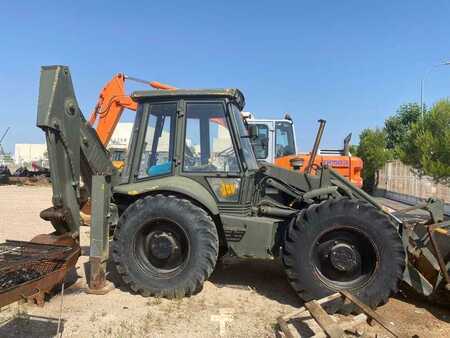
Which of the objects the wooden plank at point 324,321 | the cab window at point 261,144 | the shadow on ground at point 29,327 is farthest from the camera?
the cab window at point 261,144

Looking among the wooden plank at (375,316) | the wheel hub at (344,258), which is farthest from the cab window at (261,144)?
the wooden plank at (375,316)

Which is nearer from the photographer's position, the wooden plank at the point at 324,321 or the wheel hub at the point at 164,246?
the wooden plank at the point at 324,321

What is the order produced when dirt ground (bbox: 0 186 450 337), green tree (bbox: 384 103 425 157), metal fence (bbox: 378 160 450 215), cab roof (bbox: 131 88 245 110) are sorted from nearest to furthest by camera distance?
dirt ground (bbox: 0 186 450 337) < cab roof (bbox: 131 88 245 110) < metal fence (bbox: 378 160 450 215) < green tree (bbox: 384 103 425 157)

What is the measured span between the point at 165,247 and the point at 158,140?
1407mm

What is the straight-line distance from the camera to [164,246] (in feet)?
17.9

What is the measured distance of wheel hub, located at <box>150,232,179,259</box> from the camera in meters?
5.45

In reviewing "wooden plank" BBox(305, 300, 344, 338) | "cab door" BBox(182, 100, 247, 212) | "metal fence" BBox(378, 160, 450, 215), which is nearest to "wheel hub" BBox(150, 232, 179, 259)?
"cab door" BBox(182, 100, 247, 212)

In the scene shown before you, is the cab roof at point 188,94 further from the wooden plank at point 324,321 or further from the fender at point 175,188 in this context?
the wooden plank at point 324,321

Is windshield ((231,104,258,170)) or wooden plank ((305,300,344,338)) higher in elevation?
windshield ((231,104,258,170))

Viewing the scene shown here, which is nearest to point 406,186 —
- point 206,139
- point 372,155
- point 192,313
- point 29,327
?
point 372,155

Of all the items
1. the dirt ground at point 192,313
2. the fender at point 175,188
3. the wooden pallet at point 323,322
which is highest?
the fender at point 175,188

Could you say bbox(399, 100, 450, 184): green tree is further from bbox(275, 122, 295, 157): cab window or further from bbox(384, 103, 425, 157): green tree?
bbox(384, 103, 425, 157): green tree

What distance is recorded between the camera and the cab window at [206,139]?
5.69 metres

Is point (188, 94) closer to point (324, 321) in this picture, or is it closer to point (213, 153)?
point (213, 153)
